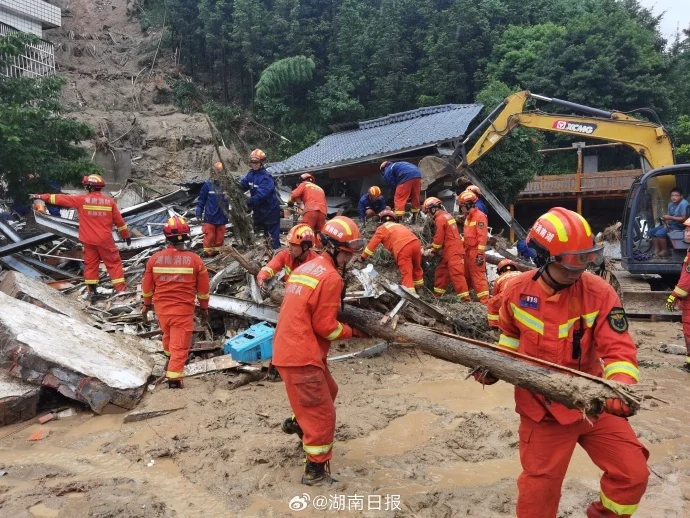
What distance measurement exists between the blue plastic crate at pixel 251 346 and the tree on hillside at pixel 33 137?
4790mm

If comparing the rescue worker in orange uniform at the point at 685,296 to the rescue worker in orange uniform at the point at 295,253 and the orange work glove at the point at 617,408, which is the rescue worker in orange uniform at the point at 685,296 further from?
the orange work glove at the point at 617,408

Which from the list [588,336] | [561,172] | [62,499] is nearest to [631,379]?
[588,336]

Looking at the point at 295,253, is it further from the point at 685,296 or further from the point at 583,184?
the point at 583,184

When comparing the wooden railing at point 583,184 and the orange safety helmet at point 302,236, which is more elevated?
the wooden railing at point 583,184

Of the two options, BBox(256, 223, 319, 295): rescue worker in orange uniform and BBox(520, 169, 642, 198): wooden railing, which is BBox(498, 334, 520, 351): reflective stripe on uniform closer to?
BBox(256, 223, 319, 295): rescue worker in orange uniform

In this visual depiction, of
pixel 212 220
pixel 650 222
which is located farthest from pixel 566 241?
pixel 650 222

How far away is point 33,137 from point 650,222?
10.5 metres

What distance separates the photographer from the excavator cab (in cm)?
834

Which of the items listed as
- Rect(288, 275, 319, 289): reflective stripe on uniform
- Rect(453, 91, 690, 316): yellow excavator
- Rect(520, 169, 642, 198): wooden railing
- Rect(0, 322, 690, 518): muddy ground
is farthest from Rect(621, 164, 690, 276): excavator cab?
Rect(520, 169, 642, 198): wooden railing

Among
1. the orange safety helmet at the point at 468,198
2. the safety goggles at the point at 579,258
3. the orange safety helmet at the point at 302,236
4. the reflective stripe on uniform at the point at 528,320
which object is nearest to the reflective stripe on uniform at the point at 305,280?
the reflective stripe on uniform at the point at 528,320

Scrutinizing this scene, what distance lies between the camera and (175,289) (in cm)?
535

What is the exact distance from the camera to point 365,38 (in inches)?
1000
